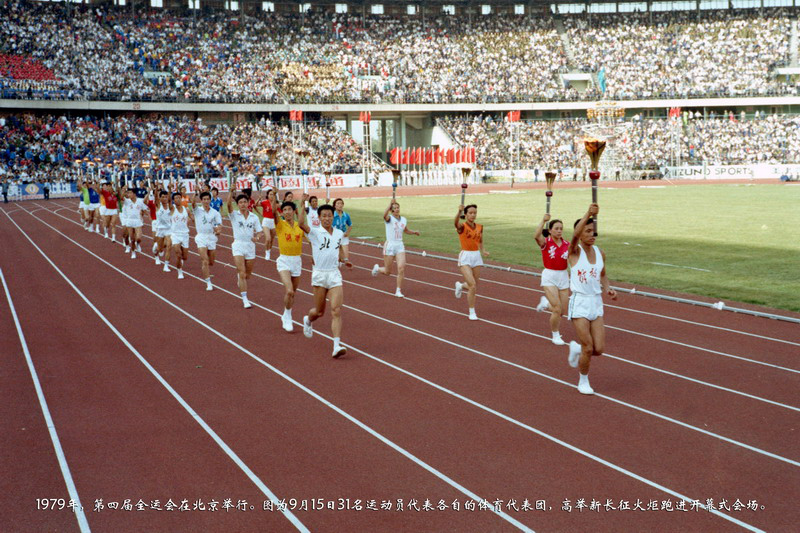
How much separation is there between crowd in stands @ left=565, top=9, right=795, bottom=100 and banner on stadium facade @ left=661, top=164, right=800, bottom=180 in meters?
9.39

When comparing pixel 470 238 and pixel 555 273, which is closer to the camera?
pixel 555 273

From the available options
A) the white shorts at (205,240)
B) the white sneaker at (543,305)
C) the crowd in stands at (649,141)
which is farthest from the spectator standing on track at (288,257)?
the crowd in stands at (649,141)

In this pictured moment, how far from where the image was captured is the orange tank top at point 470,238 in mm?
12711

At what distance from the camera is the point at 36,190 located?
50594mm

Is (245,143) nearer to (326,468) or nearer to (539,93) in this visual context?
(539,93)

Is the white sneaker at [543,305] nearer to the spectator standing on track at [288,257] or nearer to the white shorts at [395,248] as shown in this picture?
the white shorts at [395,248]

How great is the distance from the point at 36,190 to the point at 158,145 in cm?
867

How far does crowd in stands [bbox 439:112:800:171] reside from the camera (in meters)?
61.7

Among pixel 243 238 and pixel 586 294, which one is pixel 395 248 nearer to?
pixel 243 238

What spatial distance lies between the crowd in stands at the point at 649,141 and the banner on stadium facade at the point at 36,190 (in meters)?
30.5

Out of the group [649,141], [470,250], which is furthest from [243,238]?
[649,141]

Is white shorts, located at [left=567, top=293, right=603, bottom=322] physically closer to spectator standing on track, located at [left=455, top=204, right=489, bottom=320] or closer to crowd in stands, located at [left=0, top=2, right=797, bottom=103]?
spectator standing on track, located at [left=455, top=204, right=489, bottom=320]

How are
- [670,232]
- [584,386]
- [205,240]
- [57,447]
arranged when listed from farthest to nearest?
1. [670,232]
2. [205,240]
3. [584,386]
4. [57,447]

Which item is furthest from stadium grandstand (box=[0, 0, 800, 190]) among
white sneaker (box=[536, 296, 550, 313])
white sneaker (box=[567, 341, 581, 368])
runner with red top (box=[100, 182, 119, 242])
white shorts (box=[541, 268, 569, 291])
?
white sneaker (box=[567, 341, 581, 368])
